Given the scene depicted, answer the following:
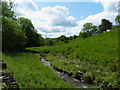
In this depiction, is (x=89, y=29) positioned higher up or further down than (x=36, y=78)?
higher up

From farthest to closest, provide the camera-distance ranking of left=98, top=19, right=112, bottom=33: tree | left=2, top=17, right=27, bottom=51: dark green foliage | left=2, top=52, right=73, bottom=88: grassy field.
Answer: left=98, top=19, right=112, bottom=33: tree, left=2, top=17, right=27, bottom=51: dark green foliage, left=2, top=52, right=73, bottom=88: grassy field

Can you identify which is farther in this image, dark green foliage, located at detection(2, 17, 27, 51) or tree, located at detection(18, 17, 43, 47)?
tree, located at detection(18, 17, 43, 47)

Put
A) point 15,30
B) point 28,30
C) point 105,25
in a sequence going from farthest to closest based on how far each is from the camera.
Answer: point 105,25
point 28,30
point 15,30

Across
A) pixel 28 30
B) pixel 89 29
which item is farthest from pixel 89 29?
pixel 28 30

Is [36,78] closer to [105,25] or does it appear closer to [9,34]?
[9,34]

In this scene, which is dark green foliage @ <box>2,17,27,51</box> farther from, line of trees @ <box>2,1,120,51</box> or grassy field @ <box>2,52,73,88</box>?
grassy field @ <box>2,52,73,88</box>

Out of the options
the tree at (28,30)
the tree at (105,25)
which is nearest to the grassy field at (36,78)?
the tree at (28,30)

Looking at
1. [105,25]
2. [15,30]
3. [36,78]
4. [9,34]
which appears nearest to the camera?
[36,78]

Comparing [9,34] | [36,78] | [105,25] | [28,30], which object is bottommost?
[36,78]

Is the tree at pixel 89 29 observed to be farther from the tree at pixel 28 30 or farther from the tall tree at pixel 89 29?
the tree at pixel 28 30

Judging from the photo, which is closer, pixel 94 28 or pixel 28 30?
pixel 28 30

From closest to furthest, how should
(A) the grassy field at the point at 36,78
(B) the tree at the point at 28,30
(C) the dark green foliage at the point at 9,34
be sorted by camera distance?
(A) the grassy field at the point at 36,78
(C) the dark green foliage at the point at 9,34
(B) the tree at the point at 28,30

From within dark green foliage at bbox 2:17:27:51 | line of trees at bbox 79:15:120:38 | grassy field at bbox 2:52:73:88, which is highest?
line of trees at bbox 79:15:120:38

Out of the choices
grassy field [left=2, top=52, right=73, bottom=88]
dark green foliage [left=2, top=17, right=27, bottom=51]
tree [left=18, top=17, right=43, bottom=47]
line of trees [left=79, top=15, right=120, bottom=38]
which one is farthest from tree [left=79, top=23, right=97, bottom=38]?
grassy field [left=2, top=52, right=73, bottom=88]
